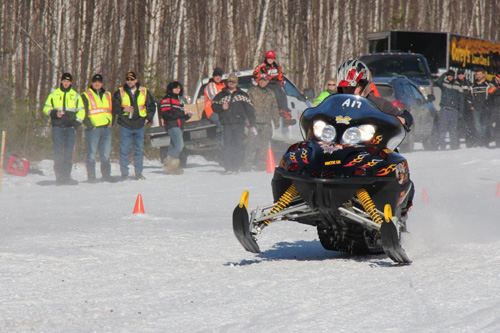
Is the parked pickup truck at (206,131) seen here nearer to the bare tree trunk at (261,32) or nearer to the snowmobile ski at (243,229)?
the snowmobile ski at (243,229)

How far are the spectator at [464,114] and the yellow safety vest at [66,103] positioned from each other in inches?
435

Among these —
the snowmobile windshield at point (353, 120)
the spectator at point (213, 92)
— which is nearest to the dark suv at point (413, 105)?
the spectator at point (213, 92)

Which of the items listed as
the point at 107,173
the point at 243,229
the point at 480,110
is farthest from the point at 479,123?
the point at 243,229

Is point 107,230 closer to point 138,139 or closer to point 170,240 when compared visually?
point 170,240

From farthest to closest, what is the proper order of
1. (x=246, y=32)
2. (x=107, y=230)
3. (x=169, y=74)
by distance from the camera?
(x=246, y=32), (x=169, y=74), (x=107, y=230)

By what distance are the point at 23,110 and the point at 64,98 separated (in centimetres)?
297

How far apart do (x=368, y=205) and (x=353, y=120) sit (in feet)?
2.47

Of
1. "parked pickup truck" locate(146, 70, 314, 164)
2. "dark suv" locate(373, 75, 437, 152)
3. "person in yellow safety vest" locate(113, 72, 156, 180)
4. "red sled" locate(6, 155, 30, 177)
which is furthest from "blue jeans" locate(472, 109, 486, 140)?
"red sled" locate(6, 155, 30, 177)

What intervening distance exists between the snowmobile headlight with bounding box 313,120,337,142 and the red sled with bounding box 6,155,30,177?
33.8 feet

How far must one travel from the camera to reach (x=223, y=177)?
54.3ft

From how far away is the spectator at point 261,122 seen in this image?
17.4 m

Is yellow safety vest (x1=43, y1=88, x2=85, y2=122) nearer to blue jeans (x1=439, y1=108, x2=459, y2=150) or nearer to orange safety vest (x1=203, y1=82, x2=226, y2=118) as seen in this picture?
orange safety vest (x1=203, y1=82, x2=226, y2=118)

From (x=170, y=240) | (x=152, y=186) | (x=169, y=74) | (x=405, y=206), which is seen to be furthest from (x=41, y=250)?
→ (x=169, y=74)

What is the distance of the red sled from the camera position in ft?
53.9
